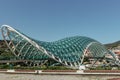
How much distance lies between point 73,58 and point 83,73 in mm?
27386

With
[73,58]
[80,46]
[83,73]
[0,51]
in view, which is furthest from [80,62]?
[0,51]

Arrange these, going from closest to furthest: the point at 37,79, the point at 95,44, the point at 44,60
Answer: the point at 37,79 < the point at 44,60 < the point at 95,44

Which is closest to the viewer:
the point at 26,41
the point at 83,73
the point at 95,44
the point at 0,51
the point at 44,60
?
the point at 83,73

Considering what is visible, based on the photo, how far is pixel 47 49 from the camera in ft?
242

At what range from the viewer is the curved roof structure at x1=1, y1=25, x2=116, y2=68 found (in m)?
70.4

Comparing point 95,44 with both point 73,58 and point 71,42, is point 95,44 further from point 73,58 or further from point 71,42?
point 73,58

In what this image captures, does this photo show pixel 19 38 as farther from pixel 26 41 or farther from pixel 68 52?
pixel 68 52

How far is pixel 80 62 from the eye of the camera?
72.1 metres

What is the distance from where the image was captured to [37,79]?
1576 inches

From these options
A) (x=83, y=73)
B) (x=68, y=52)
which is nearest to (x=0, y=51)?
(x=68, y=52)

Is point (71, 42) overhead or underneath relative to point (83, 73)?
overhead

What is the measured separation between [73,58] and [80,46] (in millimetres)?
8978

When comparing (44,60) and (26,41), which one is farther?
(44,60)

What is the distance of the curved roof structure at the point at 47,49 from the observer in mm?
70375
